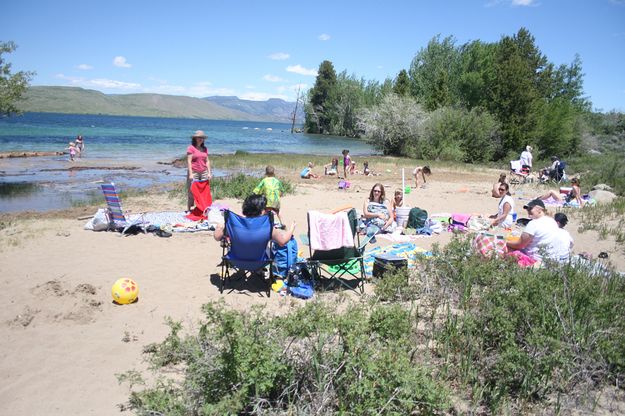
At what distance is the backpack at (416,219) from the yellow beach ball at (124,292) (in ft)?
18.3

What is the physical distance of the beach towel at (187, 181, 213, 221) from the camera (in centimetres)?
919

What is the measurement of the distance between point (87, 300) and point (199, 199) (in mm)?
4243

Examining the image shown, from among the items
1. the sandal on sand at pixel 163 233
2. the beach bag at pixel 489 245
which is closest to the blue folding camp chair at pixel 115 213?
the sandal on sand at pixel 163 233

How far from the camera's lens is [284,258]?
598cm

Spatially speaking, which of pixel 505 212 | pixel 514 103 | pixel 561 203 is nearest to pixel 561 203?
pixel 561 203

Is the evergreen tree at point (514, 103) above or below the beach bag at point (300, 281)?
above

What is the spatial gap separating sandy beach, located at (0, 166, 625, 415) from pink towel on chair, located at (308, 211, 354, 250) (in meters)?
0.69

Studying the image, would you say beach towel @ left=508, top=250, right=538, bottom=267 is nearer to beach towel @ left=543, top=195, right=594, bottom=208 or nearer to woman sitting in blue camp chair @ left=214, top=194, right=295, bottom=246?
woman sitting in blue camp chair @ left=214, top=194, right=295, bottom=246

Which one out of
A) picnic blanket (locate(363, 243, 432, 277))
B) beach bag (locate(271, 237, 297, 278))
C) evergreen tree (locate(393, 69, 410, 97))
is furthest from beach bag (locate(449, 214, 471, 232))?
evergreen tree (locate(393, 69, 410, 97))

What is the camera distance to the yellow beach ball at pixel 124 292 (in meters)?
5.16

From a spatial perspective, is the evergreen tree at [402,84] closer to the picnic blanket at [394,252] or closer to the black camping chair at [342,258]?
the picnic blanket at [394,252]

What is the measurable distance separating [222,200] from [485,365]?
29.9 ft

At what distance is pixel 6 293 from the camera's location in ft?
17.6

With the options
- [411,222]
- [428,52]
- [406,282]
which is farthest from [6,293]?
[428,52]
